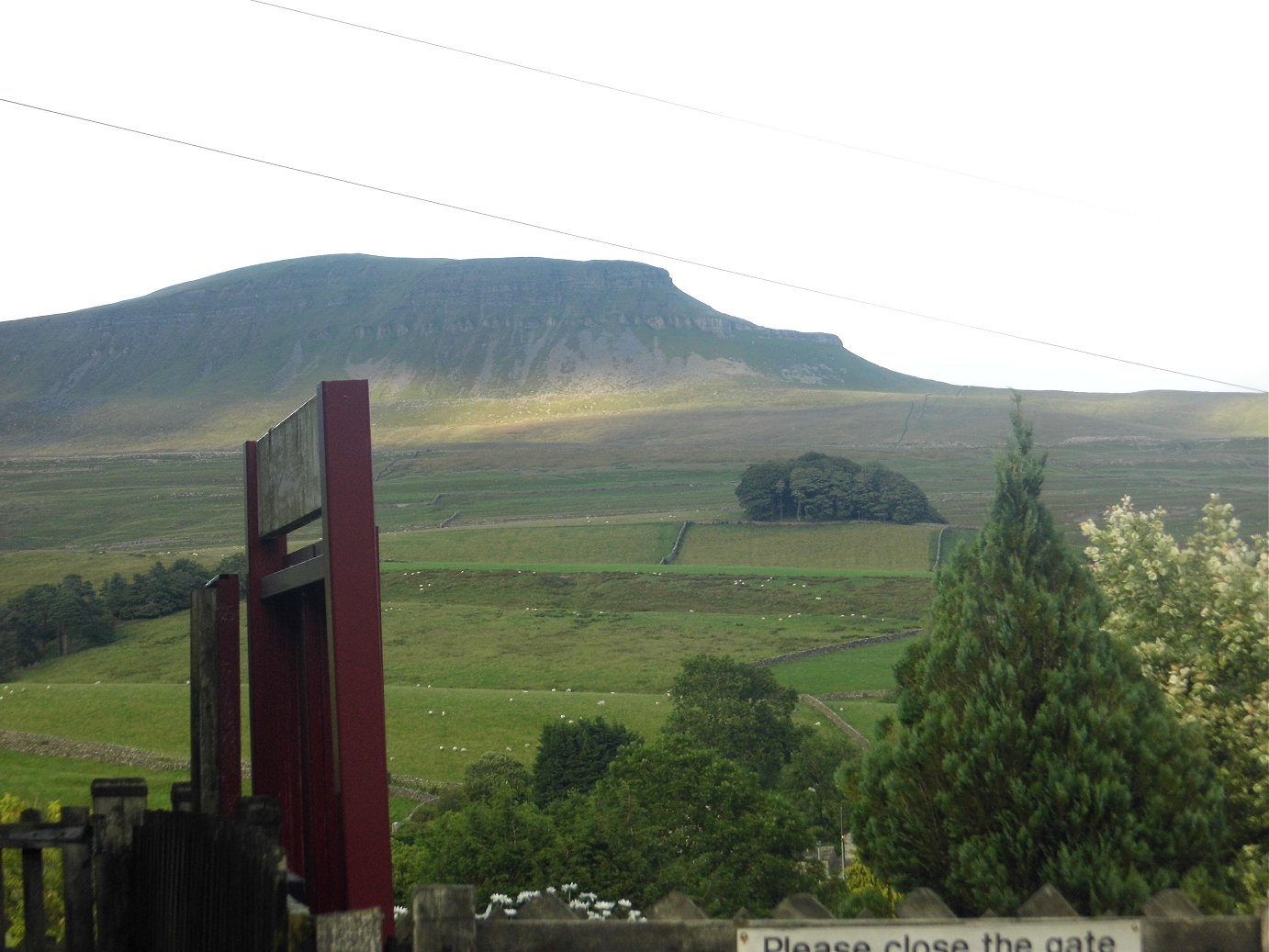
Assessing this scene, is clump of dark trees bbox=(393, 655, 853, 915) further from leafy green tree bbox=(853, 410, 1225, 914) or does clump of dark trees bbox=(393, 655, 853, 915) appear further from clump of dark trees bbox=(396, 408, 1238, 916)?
leafy green tree bbox=(853, 410, 1225, 914)

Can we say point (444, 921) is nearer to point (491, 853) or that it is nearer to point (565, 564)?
point (491, 853)

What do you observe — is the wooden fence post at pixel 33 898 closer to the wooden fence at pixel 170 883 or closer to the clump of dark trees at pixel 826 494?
the wooden fence at pixel 170 883

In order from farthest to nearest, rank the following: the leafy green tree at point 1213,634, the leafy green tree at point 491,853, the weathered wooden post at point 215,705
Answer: the leafy green tree at point 491,853
the leafy green tree at point 1213,634
the weathered wooden post at point 215,705

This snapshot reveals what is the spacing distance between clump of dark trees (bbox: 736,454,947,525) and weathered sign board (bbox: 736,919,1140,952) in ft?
417

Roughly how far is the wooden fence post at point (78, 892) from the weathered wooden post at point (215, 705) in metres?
0.64

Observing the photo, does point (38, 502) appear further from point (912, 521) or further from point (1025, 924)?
point (1025, 924)

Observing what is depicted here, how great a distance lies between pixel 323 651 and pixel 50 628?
304 feet

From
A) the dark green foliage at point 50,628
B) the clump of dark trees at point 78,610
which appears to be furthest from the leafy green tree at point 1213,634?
the dark green foliage at point 50,628

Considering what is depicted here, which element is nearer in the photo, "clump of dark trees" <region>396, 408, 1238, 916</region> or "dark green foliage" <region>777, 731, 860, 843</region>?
"clump of dark trees" <region>396, 408, 1238, 916</region>

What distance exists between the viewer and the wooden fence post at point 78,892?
17.2 feet

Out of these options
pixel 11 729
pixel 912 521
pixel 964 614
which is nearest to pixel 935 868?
pixel 964 614

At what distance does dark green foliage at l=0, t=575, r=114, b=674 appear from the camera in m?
86.4

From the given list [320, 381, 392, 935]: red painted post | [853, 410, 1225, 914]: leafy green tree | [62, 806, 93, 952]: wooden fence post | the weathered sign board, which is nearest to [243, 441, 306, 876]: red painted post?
[62, 806, 93, 952]: wooden fence post

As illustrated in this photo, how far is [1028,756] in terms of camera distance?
13.6 meters
